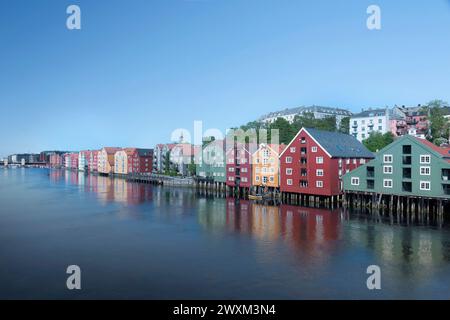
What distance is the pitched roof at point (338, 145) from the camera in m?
44.0

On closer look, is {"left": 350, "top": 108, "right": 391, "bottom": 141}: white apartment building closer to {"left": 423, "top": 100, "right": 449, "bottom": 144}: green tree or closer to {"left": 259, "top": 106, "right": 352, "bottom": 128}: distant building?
{"left": 423, "top": 100, "right": 449, "bottom": 144}: green tree

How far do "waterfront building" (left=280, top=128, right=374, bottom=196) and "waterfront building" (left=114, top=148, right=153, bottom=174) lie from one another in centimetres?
6056

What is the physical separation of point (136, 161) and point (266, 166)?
192 ft

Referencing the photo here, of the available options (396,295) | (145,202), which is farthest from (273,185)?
(396,295)

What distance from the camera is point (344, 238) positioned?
2519 centimetres

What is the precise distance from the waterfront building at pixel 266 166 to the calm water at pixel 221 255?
1394 cm

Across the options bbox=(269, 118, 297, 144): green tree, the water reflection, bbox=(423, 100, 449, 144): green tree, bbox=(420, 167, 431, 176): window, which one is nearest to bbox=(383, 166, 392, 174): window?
bbox=(420, 167, 431, 176): window

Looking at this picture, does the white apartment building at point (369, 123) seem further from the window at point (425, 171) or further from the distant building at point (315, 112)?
the window at point (425, 171)

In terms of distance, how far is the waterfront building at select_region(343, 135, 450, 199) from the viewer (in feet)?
109

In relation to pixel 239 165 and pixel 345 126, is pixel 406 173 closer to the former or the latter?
pixel 239 165

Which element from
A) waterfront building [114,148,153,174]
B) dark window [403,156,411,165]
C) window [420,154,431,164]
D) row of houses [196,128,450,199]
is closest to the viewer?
window [420,154,431,164]

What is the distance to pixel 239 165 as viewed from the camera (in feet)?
188
